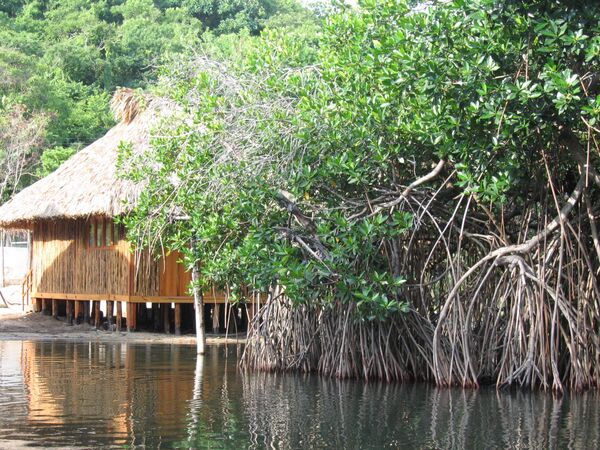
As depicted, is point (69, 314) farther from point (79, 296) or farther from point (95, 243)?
point (95, 243)

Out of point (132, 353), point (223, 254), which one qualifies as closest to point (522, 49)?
point (223, 254)

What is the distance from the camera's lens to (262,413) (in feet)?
31.7

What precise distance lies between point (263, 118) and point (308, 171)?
1.08 meters

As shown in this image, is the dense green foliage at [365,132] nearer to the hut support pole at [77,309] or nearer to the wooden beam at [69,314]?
the hut support pole at [77,309]

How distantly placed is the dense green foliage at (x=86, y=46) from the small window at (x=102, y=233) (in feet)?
33.0

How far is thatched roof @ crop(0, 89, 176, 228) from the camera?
19.4 meters

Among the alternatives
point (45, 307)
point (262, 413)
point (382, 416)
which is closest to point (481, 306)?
point (382, 416)

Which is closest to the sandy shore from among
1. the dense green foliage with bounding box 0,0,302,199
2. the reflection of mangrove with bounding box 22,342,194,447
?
the reflection of mangrove with bounding box 22,342,194,447

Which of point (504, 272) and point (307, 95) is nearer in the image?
point (504, 272)

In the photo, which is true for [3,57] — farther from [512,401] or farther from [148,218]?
[512,401]

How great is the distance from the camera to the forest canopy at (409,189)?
10117mm

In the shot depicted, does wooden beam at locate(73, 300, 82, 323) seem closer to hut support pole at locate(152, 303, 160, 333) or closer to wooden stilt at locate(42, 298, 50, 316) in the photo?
wooden stilt at locate(42, 298, 50, 316)

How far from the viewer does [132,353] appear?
55.1ft

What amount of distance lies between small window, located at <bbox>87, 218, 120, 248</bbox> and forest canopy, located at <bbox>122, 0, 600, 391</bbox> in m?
7.37
